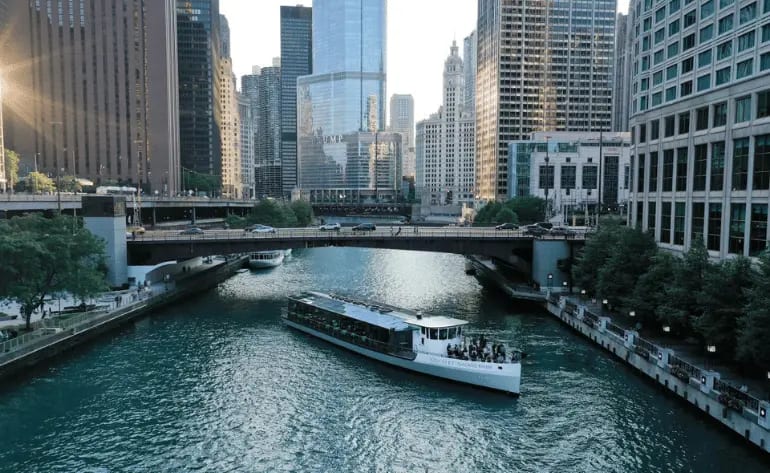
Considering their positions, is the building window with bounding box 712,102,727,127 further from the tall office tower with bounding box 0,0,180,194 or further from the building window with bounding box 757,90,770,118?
the tall office tower with bounding box 0,0,180,194

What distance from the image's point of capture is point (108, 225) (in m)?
74.0

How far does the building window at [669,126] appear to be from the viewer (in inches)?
2568

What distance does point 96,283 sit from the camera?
55938 mm

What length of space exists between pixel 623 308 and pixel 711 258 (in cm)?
969

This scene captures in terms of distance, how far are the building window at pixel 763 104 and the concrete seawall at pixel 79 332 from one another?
62.2 meters

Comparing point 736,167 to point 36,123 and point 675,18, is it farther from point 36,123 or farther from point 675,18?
point 36,123

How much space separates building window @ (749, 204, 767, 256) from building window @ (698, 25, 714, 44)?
1928 centimetres

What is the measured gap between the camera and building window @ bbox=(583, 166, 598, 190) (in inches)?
7249

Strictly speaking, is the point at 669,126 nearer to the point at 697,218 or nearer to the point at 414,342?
the point at 697,218

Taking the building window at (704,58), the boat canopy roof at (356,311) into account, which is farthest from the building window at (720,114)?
the boat canopy roof at (356,311)

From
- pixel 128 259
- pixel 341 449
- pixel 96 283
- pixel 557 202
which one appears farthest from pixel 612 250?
pixel 557 202

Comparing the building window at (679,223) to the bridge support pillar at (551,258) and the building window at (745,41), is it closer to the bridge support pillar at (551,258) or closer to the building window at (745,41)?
the building window at (745,41)

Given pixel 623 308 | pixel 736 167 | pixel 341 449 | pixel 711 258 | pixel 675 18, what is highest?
pixel 675 18

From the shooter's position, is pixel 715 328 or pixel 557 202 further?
pixel 557 202
